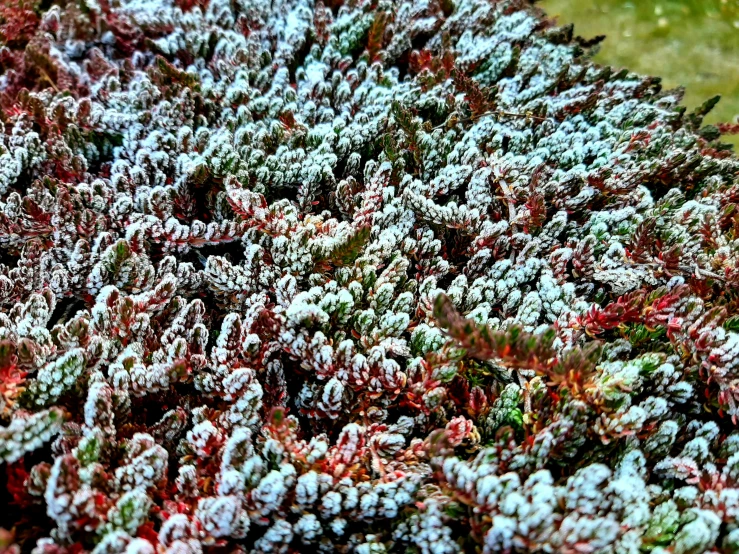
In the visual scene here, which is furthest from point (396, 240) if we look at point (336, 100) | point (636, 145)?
point (636, 145)

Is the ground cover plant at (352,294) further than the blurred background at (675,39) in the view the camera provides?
No

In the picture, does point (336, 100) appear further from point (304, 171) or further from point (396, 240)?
point (396, 240)

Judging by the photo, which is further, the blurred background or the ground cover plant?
the blurred background

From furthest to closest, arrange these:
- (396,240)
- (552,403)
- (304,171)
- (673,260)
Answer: (304,171), (396,240), (673,260), (552,403)

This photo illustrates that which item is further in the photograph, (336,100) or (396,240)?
(336,100)

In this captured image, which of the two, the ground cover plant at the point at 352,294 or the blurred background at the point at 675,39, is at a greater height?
the blurred background at the point at 675,39
